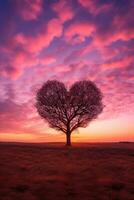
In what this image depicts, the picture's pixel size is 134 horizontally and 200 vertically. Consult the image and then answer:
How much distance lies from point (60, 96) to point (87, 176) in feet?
121

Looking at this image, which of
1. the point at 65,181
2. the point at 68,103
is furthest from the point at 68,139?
the point at 65,181

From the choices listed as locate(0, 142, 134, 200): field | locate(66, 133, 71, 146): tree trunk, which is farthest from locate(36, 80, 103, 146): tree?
locate(0, 142, 134, 200): field

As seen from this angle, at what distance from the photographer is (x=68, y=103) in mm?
55094

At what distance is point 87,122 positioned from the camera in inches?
2258

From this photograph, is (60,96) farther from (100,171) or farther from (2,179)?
(2,179)

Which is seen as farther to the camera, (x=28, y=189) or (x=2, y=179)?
(x=2, y=179)

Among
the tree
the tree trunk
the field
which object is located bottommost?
the field

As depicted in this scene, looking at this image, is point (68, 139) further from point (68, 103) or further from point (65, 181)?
point (65, 181)

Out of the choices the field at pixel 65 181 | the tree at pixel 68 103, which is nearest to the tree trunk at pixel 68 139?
the tree at pixel 68 103

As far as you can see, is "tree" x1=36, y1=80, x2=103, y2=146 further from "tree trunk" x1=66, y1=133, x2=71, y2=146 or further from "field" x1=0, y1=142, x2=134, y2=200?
"field" x1=0, y1=142, x2=134, y2=200

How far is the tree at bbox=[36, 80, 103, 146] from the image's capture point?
55188mm

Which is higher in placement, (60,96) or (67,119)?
(60,96)

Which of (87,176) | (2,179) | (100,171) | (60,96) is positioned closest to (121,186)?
(87,176)

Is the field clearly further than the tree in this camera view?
No
